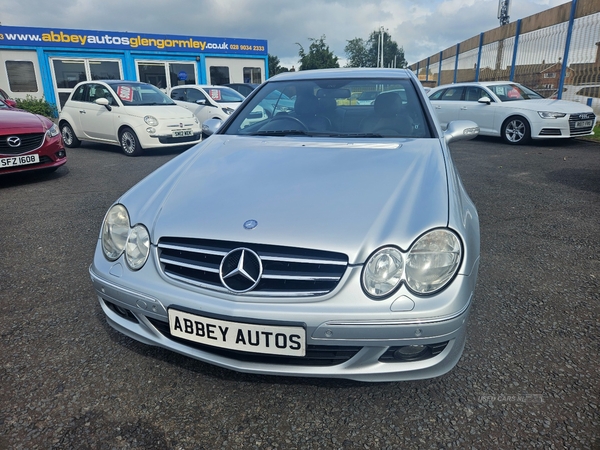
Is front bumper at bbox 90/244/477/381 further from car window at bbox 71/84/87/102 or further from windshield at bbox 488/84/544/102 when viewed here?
windshield at bbox 488/84/544/102

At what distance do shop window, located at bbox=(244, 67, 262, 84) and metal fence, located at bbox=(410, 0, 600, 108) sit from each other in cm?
989

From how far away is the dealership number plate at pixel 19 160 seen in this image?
5.53m

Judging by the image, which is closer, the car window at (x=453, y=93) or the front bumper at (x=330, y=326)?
the front bumper at (x=330, y=326)

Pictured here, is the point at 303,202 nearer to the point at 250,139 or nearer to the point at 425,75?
the point at 250,139

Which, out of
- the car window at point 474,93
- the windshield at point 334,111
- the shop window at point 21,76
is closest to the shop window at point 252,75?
the shop window at point 21,76

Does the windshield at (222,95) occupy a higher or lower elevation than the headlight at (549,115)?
higher

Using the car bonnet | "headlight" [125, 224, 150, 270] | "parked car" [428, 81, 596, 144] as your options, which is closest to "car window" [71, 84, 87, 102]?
"parked car" [428, 81, 596, 144]

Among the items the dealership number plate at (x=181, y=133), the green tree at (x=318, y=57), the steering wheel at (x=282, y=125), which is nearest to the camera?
the steering wheel at (x=282, y=125)

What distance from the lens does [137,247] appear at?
1932 millimetres

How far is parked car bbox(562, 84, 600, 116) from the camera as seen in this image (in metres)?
11.0

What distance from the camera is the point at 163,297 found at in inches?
69.7

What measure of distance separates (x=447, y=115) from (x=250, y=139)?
29.2 ft

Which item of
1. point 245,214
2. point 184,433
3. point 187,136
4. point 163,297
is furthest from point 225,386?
point 187,136

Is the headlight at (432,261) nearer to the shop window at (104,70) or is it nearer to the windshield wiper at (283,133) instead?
the windshield wiper at (283,133)
